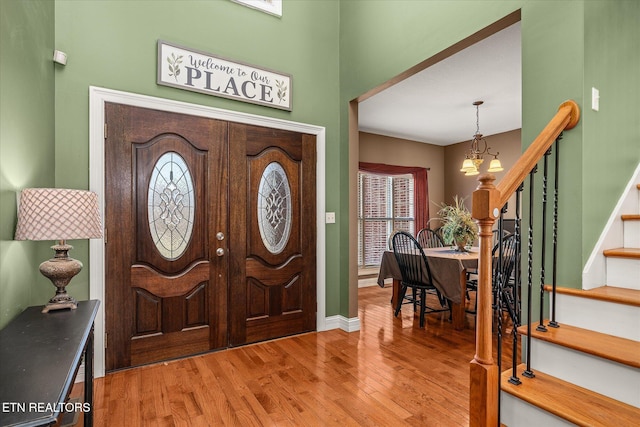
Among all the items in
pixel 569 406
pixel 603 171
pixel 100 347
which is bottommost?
pixel 100 347

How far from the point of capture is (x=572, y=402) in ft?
4.58

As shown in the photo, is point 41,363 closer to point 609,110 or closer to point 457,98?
point 609,110

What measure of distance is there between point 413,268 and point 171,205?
258cm

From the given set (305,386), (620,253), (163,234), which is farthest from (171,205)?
(620,253)

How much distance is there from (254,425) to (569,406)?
1.52m

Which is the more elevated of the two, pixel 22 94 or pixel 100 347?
pixel 22 94

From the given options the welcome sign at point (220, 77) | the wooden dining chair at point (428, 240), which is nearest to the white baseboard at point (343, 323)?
the welcome sign at point (220, 77)

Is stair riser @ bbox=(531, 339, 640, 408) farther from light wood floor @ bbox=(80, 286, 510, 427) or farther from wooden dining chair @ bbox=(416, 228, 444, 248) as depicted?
wooden dining chair @ bbox=(416, 228, 444, 248)

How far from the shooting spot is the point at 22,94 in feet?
5.71

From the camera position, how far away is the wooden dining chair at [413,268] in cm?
372

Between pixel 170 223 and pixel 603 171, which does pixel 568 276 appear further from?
pixel 170 223

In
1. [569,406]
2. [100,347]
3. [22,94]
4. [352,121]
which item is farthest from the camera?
[352,121]

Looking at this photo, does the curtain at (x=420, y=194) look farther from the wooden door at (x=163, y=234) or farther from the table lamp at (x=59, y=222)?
the table lamp at (x=59, y=222)

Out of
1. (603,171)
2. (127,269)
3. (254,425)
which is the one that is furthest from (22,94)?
(603,171)
